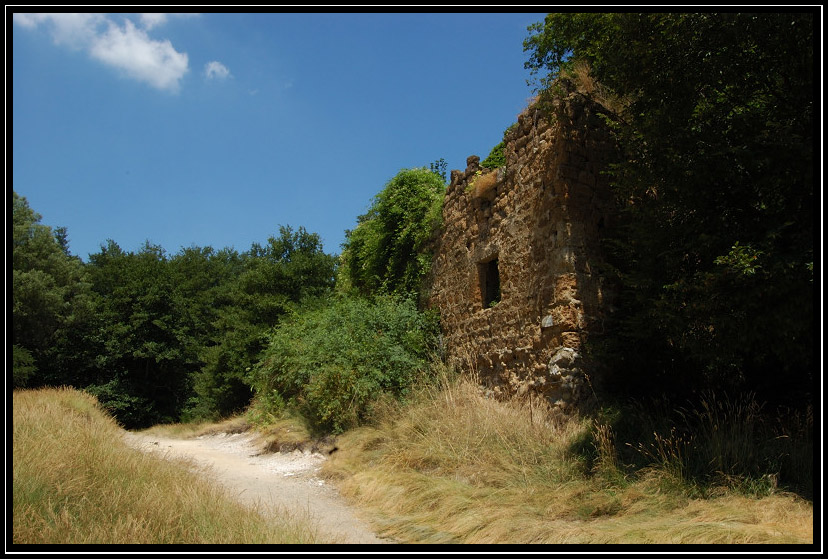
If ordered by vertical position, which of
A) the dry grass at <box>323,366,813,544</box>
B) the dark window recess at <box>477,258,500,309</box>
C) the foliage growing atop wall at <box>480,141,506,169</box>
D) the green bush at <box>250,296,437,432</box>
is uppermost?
the foliage growing atop wall at <box>480,141,506,169</box>

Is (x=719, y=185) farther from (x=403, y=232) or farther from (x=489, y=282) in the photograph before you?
(x=403, y=232)

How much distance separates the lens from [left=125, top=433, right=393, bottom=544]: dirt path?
518 cm

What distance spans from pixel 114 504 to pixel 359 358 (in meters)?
5.52

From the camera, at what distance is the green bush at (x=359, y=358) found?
9430mm

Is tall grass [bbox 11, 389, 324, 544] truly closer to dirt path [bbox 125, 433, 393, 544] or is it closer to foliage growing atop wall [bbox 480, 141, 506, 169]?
dirt path [bbox 125, 433, 393, 544]

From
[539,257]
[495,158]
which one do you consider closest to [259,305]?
[495,158]

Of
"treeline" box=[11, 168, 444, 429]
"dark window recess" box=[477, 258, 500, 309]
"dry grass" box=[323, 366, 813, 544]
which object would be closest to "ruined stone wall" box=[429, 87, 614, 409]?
"dark window recess" box=[477, 258, 500, 309]

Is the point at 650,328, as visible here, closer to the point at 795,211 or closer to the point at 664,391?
the point at 664,391

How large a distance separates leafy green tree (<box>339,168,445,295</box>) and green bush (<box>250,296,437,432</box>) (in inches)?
33.2

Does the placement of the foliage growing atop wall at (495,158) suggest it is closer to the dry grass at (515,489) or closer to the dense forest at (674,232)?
the dense forest at (674,232)

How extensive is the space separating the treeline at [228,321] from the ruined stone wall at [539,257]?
5.78ft

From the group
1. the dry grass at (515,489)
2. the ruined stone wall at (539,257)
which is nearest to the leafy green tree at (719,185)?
the ruined stone wall at (539,257)

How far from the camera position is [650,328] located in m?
6.34

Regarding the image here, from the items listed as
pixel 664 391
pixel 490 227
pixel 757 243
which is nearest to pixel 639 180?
pixel 757 243
